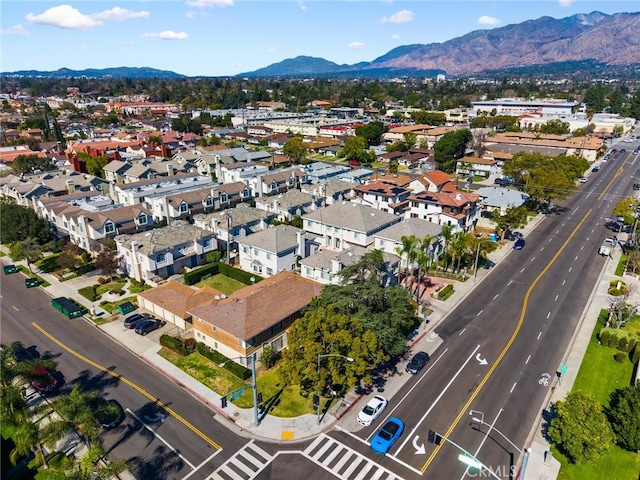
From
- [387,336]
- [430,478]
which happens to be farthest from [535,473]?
[387,336]

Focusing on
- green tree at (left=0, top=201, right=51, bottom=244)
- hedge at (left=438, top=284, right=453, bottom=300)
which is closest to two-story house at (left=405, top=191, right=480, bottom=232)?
hedge at (left=438, top=284, right=453, bottom=300)

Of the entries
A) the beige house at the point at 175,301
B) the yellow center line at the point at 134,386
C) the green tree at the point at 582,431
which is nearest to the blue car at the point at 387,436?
the green tree at the point at 582,431

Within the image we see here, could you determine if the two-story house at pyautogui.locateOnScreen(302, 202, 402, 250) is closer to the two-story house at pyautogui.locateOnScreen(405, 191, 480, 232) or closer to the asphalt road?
the two-story house at pyautogui.locateOnScreen(405, 191, 480, 232)

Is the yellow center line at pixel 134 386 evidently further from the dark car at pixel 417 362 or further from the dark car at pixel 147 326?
the dark car at pixel 417 362

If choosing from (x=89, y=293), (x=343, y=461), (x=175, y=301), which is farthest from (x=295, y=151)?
(x=343, y=461)

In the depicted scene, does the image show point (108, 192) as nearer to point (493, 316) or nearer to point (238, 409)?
point (238, 409)
